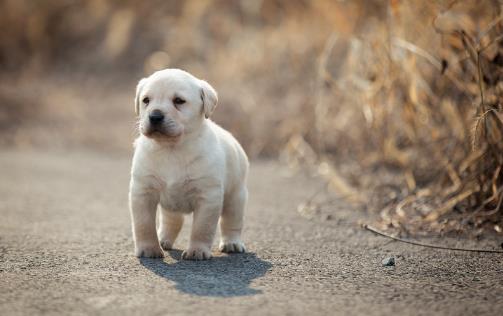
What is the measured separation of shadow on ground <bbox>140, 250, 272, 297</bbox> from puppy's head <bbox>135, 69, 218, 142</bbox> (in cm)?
71

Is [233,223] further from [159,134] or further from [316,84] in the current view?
[316,84]

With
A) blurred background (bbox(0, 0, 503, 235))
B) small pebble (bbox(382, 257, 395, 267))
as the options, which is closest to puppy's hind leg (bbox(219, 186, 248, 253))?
small pebble (bbox(382, 257, 395, 267))

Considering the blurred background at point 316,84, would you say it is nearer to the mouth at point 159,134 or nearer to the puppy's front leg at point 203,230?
the puppy's front leg at point 203,230

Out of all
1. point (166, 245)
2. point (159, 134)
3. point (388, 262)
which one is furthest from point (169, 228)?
point (388, 262)

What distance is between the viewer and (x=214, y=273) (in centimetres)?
368

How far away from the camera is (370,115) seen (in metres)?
6.08

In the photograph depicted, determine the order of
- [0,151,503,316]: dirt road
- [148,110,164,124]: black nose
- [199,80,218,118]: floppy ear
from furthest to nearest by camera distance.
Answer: [199,80,218,118]: floppy ear, [148,110,164,124]: black nose, [0,151,503,316]: dirt road

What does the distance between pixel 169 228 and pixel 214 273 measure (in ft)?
2.75

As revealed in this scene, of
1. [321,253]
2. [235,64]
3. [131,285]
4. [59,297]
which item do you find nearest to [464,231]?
[321,253]

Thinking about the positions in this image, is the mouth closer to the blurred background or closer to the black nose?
the black nose

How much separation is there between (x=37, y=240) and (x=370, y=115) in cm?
296

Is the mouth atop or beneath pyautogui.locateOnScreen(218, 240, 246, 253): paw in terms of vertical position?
atop

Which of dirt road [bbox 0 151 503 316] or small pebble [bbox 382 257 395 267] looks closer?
dirt road [bbox 0 151 503 316]

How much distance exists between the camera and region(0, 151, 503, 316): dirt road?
10.3ft
